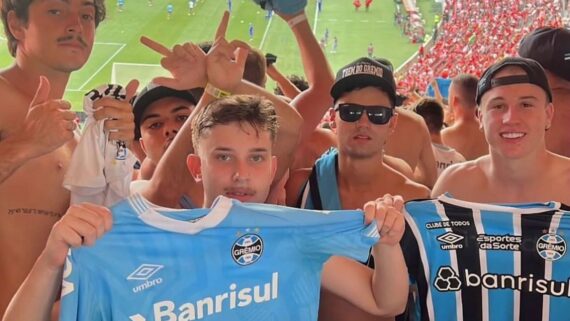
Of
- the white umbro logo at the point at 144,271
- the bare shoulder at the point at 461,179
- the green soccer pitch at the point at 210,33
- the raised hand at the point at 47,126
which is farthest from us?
the green soccer pitch at the point at 210,33

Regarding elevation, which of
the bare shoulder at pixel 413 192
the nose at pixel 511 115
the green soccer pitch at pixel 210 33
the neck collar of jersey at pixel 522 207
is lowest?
the neck collar of jersey at pixel 522 207

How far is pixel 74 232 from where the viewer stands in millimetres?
1380

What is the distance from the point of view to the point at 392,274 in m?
1.61

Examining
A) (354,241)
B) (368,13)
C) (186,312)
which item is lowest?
(186,312)

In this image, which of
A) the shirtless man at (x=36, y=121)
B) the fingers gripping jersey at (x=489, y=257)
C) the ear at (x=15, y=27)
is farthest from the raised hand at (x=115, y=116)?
the fingers gripping jersey at (x=489, y=257)

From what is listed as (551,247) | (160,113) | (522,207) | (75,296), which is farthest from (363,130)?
(75,296)

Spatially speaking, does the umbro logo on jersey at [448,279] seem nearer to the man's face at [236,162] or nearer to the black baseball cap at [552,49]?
the man's face at [236,162]

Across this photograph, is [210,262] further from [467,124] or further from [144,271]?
[467,124]

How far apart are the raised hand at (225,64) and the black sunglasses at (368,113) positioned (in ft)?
1.54

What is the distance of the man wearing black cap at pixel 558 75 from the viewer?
269 cm

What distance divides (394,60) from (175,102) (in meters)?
10.1

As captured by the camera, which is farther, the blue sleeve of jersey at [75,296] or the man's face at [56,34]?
the man's face at [56,34]

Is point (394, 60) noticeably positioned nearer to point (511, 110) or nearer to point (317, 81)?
point (317, 81)

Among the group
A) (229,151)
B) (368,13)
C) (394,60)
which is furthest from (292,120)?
(394,60)
